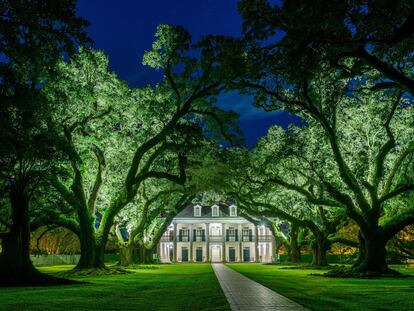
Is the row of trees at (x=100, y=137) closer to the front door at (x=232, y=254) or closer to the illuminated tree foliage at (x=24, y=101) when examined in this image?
the illuminated tree foliage at (x=24, y=101)

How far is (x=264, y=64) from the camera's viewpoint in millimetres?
16734

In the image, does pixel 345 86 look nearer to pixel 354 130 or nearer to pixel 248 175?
pixel 354 130

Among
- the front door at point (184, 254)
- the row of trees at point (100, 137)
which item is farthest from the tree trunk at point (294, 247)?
the front door at point (184, 254)

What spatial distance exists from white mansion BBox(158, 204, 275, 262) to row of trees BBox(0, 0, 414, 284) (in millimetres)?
35026

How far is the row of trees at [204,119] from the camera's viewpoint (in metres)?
13.6

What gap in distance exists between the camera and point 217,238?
247ft

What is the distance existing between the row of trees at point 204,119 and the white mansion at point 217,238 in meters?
35.0

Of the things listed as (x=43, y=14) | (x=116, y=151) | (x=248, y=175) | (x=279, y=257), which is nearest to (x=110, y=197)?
(x=116, y=151)

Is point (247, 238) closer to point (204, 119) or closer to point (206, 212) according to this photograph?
point (206, 212)

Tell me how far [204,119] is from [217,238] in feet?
162

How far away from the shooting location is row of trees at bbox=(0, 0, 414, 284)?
44.5 ft

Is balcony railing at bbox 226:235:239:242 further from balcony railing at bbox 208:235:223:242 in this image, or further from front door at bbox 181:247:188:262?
front door at bbox 181:247:188:262

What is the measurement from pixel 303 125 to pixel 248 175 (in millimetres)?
5327

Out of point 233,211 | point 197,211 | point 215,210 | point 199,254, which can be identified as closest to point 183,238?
point 199,254
